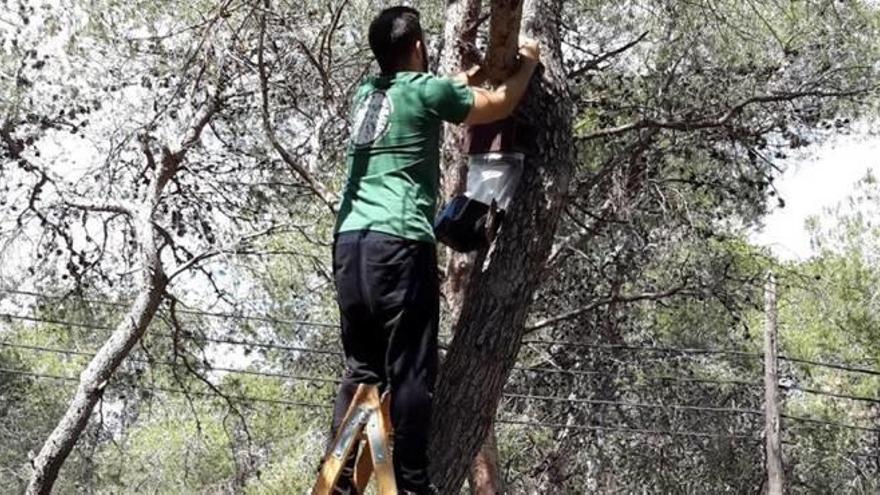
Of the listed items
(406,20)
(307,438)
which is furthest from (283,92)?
(307,438)

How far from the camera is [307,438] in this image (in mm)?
15109

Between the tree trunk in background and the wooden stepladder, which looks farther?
the tree trunk in background

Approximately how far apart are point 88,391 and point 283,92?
2.87m

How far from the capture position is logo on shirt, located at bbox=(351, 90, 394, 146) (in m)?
3.18

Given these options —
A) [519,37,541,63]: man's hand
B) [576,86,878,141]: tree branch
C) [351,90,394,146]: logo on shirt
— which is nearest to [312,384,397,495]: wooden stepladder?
[351,90,394,146]: logo on shirt

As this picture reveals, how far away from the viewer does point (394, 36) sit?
10.8 feet

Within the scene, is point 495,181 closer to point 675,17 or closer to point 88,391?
point 675,17

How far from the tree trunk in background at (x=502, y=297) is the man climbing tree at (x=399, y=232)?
118mm

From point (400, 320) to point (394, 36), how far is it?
84 cm

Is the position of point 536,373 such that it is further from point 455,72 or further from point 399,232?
point 399,232

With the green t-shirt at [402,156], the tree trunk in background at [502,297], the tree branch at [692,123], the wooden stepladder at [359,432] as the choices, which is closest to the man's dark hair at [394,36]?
the green t-shirt at [402,156]

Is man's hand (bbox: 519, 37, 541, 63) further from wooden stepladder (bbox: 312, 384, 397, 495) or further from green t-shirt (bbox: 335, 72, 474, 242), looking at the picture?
wooden stepladder (bbox: 312, 384, 397, 495)

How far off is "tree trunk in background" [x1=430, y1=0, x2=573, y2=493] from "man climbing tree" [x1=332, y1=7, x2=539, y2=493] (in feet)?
0.39

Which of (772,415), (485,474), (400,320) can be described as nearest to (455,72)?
(400,320)
